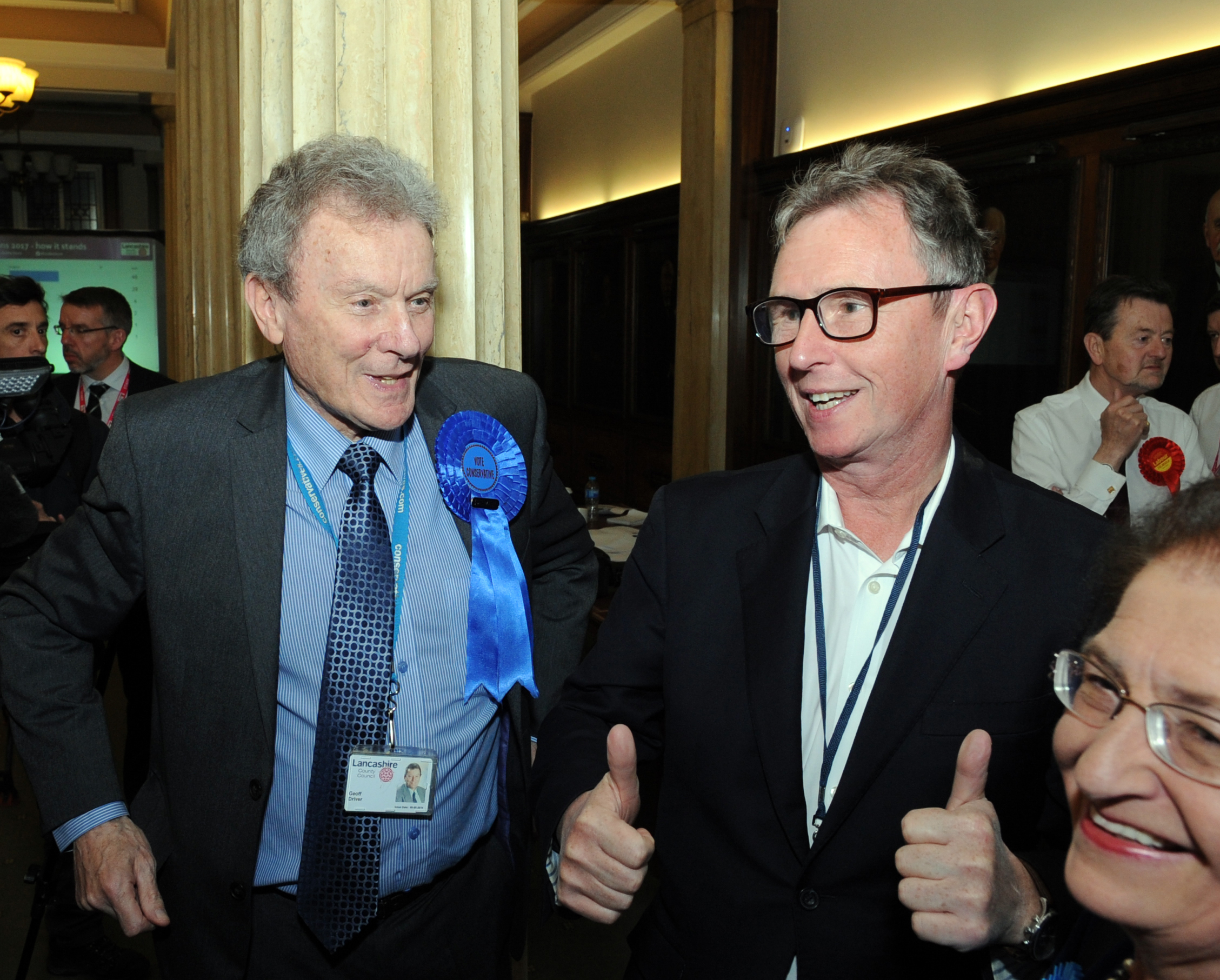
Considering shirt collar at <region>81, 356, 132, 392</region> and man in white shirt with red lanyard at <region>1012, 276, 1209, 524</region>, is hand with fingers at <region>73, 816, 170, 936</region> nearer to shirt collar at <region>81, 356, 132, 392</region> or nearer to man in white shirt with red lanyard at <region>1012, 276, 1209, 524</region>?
man in white shirt with red lanyard at <region>1012, 276, 1209, 524</region>

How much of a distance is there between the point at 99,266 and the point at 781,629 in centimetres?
981

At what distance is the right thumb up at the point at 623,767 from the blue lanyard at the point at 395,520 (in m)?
0.50

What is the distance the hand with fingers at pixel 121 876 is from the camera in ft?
4.80

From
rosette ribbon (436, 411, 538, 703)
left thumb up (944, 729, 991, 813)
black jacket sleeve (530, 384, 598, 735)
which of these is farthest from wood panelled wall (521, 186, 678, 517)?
left thumb up (944, 729, 991, 813)

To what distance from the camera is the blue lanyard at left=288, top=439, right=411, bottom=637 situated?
1.59 metres

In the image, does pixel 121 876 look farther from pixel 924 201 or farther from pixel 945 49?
pixel 945 49

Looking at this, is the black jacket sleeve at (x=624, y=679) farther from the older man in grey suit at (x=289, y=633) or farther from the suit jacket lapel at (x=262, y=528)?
the suit jacket lapel at (x=262, y=528)

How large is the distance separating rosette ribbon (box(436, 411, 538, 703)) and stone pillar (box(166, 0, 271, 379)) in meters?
1.74

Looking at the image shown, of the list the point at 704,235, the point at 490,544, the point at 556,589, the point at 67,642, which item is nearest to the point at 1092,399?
the point at 556,589

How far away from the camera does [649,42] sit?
25.5 ft

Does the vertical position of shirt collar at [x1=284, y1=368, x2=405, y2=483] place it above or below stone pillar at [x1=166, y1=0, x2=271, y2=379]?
below

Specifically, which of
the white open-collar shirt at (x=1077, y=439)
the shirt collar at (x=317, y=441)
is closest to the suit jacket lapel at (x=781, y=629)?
the shirt collar at (x=317, y=441)

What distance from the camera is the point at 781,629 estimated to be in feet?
4.47

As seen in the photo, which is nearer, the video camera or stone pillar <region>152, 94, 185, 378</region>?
the video camera
